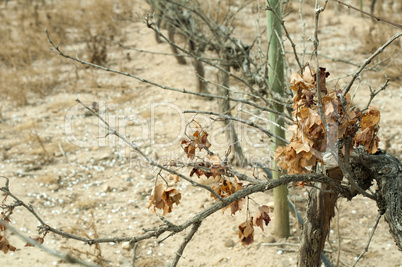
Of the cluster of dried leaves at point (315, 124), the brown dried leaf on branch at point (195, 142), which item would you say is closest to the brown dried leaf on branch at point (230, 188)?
the brown dried leaf on branch at point (195, 142)

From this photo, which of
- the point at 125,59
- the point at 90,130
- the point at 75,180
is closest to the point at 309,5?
the point at 125,59

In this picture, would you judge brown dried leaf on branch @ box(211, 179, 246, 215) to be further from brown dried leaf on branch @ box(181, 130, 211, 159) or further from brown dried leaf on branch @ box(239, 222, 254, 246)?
brown dried leaf on branch @ box(181, 130, 211, 159)

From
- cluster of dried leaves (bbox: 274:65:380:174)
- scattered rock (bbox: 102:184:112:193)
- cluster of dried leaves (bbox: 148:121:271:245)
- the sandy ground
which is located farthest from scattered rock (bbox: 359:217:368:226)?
scattered rock (bbox: 102:184:112:193)

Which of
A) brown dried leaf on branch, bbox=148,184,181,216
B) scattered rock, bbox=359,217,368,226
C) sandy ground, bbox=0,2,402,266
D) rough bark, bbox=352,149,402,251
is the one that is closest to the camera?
brown dried leaf on branch, bbox=148,184,181,216

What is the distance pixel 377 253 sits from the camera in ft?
10.2

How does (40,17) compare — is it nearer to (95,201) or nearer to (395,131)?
(95,201)

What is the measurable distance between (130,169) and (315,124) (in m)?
3.81

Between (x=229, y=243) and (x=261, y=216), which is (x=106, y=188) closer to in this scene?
(x=229, y=243)

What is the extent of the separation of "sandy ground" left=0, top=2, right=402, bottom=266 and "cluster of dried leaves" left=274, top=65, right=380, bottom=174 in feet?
1.97

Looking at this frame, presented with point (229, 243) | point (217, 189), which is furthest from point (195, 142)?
point (229, 243)

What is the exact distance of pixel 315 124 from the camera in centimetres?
133

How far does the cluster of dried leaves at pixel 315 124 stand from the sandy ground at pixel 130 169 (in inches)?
23.6

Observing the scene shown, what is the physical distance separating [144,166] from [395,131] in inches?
129

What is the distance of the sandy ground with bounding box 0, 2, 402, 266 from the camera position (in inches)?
128
